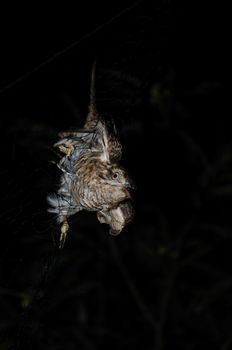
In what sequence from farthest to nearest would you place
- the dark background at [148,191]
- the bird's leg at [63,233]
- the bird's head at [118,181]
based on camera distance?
the dark background at [148,191] < the bird's leg at [63,233] < the bird's head at [118,181]

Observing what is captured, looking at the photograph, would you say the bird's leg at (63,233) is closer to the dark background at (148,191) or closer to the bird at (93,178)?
the bird at (93,178)

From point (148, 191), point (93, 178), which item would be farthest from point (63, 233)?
point (148, 191)

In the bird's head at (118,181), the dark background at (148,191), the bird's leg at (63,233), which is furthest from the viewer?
the dark background at (148,191)

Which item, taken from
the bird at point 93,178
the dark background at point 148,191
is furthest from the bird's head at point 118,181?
the dark background at point 148,191

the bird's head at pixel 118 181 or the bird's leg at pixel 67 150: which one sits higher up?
the bird's leg at pixel 67 150

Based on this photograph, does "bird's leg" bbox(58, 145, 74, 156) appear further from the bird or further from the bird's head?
the bird's head

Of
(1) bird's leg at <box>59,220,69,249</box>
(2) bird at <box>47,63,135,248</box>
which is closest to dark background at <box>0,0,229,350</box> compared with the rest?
(2) bird at <box>47,63,135,248</box>

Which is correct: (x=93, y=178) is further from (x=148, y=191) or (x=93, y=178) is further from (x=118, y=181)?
(x=148, y=191)

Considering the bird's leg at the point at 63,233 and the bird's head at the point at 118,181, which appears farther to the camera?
the bird's leg at the point at 63,233

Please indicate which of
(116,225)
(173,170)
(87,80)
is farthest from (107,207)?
(173,170)
